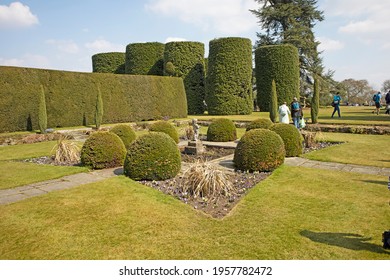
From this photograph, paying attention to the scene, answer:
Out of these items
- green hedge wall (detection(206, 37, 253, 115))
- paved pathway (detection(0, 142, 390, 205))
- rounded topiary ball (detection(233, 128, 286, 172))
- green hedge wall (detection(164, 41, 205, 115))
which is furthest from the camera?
green hedge wall (detection(164, 41, 205, 115))

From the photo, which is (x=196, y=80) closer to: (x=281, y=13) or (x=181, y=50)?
(x=181, y=50)

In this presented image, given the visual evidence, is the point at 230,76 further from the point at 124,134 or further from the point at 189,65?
the point at 124,134

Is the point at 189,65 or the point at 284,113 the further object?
the point at 189,65

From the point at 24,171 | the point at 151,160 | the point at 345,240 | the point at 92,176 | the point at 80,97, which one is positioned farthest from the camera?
the point at 80,97

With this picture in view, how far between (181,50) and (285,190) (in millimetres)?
21005

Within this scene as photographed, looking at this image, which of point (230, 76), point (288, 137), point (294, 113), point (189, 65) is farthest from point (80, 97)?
point (288, 137)

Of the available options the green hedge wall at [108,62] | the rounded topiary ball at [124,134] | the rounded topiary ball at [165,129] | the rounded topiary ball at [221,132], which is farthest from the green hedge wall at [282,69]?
the rounded topiary ball at [124,134]

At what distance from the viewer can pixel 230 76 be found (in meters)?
23.0

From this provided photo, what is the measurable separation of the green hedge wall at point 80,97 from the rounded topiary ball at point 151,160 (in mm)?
10404

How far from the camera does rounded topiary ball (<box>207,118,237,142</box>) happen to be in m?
12.2

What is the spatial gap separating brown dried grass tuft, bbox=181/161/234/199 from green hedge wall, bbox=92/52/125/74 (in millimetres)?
28561

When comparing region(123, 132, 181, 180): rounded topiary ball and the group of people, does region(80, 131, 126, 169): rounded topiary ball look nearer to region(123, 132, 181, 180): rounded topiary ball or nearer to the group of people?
region(123, 132, 181, 180): rounded topiary ball

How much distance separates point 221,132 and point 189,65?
1419cm

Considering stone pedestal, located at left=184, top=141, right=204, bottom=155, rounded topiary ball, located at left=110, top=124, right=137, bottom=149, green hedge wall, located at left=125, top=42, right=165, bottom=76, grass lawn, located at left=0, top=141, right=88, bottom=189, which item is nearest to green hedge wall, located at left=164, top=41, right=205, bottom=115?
green hedge wall, located at left=125, top=42, right=165, bottom=76
